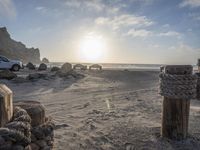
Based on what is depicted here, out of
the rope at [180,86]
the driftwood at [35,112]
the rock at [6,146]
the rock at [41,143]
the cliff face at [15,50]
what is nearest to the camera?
the rock at [6,146]

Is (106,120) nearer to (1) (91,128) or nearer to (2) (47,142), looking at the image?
(1) (91,128)

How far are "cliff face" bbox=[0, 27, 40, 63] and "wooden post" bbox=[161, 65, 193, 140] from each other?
356 ft

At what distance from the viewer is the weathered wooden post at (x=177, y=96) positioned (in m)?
4.41

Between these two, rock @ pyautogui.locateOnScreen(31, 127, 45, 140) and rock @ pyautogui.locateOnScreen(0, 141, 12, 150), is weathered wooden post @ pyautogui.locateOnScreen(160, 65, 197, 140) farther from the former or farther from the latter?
rock @ pyautogui.locateOnScreen(0, 141, 12, 150)

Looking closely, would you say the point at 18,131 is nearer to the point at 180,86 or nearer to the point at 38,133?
the point at 38,133

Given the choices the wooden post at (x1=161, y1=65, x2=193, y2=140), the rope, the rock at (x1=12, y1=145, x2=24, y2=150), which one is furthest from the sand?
the rock at (x1=12, y1=145, x2=24, y2=150)

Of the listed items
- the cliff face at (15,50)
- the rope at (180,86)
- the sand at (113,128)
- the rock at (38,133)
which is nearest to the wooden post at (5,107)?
the rock at (38,133)

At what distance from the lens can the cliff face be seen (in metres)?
116

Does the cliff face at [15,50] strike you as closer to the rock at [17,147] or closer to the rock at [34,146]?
the rock at [34,146]

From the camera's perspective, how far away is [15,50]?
430 ft

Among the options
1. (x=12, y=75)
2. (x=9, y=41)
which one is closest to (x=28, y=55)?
(x=9, y=41)

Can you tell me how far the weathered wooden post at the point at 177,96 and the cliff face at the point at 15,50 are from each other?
108 metres

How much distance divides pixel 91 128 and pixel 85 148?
1.02m

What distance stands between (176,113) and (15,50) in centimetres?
13405
